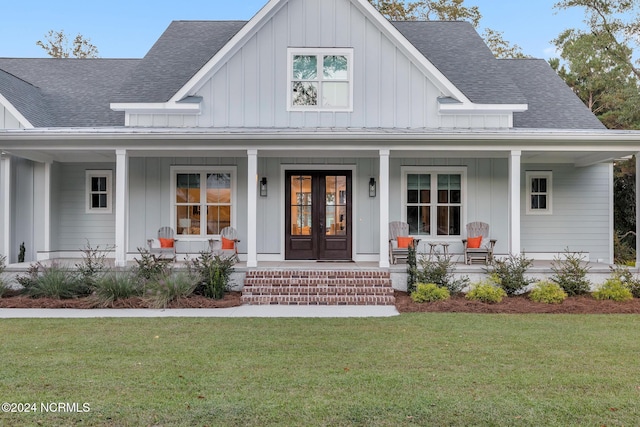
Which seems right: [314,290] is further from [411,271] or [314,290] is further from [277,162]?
[277,162]

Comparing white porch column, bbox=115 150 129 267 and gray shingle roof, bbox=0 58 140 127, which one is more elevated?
A: gray shingle roof, bbox=0 58 140 127

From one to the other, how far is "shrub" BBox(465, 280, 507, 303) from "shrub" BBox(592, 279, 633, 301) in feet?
5.43

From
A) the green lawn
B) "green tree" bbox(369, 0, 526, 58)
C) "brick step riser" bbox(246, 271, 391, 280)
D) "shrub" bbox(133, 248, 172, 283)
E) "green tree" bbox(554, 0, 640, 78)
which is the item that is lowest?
the green lawn

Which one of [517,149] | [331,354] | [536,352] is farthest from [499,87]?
[331,354]

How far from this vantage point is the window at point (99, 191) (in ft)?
38.6

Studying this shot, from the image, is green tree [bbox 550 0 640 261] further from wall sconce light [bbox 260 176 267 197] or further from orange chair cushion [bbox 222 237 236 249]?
orange chair cushion [bbox 222 237 236 249]

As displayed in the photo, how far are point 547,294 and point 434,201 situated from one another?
3853 millimetres

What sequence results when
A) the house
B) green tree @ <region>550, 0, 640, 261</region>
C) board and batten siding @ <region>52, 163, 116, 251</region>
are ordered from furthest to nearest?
green tree @ <region>550, 0, 640, 261</region> < board and batten siding @ <region>52, 163, 116, 251</region> < the house

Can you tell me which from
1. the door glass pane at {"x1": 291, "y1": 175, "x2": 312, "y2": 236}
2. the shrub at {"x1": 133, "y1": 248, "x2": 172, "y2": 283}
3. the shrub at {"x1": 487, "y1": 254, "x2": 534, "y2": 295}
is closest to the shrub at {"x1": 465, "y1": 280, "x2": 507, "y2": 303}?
the shrub at {"x1": 487, "y1": 254, "x2": 534, "y2": 295}

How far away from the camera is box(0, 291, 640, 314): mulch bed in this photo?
7.82m

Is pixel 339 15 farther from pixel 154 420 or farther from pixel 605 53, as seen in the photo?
pixel 605 53

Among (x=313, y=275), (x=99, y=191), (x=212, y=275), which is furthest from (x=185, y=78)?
(x=313, y=275)

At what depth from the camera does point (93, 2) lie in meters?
27.1

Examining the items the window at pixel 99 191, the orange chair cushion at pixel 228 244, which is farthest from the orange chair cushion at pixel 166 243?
the window at pixel 99 191
